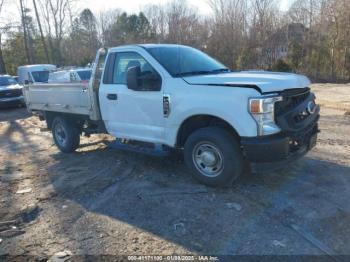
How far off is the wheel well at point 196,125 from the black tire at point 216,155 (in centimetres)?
10

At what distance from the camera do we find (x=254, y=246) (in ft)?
12.2

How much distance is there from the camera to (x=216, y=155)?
507cm

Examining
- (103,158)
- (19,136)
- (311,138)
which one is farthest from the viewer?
(19,136)

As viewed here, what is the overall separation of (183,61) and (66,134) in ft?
10.6

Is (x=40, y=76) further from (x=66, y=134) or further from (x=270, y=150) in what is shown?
(x=270, y=150)

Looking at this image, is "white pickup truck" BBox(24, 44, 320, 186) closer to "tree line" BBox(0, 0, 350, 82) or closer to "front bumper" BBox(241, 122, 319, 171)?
"front bumper" BBox(241, 122, 319, 171)

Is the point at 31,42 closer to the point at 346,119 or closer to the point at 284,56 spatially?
the point at 284,56

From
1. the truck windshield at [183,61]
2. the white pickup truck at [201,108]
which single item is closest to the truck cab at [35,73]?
the white pickup truck at [201,108]

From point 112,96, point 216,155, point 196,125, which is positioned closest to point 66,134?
point 112,96

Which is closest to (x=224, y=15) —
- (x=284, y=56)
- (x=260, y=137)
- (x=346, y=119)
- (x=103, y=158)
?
(x=284, y=56)

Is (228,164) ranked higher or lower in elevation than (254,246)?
higher

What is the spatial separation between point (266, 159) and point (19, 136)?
8198mm

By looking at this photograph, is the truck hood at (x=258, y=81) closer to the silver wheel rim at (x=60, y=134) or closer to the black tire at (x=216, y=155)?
the black tire at (x=216, y=155)

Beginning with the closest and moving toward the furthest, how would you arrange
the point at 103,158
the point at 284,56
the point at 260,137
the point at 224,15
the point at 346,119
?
1. the point at 260,137
2. the point at 103,158
3. the point at 346,119
4. the point at 284,56
5. the point at 224,15
